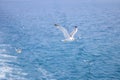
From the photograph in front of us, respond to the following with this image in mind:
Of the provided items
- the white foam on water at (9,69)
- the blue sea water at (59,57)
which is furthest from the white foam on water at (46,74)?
the white foam on water at (9,69)

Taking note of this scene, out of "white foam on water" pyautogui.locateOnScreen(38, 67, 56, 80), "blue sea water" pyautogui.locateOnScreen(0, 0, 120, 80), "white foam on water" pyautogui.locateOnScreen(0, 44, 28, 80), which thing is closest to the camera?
"white foam on water" pyautogui.locateOnScreen(0, 44, 28, 80)

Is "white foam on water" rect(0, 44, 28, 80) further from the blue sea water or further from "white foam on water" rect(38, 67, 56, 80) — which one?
"white foam on water" rect(38, 67, 56, 80)

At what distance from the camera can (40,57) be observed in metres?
57.5

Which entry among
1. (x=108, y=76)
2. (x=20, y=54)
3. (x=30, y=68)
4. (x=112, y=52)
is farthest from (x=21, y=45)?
(x=108, y=76)

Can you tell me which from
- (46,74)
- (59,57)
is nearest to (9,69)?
(46,74)

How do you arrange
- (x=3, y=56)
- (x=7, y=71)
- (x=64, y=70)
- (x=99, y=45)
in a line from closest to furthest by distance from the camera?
(x=7, y=71), (x=64, y=70), (x=3, y=56), (x=99, y=45)

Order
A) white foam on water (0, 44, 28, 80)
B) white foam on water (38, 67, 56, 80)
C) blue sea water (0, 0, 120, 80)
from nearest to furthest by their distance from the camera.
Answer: white foam on water (0, 44, 28, 80) → white foam on water (38, 67, 56, 80) → blue sea water (0, 0, 120, 80)

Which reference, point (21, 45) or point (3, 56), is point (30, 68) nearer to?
point (3, 56)

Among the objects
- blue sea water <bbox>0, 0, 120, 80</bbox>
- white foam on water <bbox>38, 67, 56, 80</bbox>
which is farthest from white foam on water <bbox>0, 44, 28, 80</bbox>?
white foam on water <bbox>38, 67, 56, 80</bbox>

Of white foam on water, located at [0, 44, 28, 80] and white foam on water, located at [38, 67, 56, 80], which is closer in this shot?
white foam on water, located at [0, 44, 28, 80]

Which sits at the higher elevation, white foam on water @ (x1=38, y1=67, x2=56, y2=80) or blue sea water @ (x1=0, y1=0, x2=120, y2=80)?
blue sea water @ (x1=0, y1=0, x2=120, y2=80)

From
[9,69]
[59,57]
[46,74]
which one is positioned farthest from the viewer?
[59,57]

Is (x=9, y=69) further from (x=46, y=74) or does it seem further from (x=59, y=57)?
(x=59, y=57)

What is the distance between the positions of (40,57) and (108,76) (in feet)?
56.7
